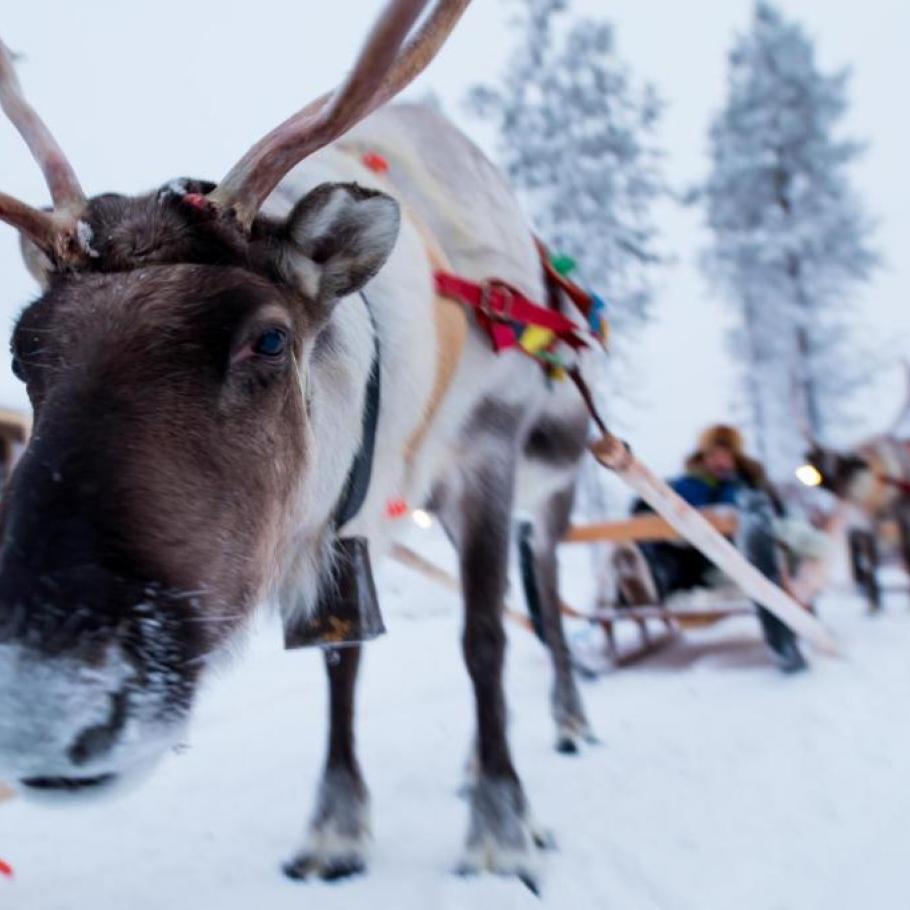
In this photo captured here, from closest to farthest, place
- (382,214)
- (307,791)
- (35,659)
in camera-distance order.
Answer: (35,659) → (382,214) → (307,791)

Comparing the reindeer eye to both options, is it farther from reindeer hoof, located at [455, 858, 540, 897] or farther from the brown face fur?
reindeer hoof, located at [455, 858, 540, 897]

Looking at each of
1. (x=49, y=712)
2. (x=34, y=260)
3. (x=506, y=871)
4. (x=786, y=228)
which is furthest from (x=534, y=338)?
(x=786, y=228)

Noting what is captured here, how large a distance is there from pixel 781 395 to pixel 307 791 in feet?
58.2

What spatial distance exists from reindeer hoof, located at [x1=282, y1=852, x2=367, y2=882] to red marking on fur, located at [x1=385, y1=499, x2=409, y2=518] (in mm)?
1081

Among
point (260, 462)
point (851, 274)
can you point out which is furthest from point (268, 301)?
point (851, 274)

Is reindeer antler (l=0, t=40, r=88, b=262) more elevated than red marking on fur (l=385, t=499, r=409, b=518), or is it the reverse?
reindeer antler (l=0, t=40, r=88, b=262)

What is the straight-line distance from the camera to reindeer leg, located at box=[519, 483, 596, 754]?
13.8 feet

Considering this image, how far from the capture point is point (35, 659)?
1.28 meters

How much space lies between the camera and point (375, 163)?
10.3 feet

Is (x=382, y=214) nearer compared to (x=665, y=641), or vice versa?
(x=382, y=214)

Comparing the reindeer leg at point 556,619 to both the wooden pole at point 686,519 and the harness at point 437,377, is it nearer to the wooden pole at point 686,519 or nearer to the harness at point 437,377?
the wooden pole at point 686,519

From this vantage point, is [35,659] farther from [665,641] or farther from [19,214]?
[665,641]

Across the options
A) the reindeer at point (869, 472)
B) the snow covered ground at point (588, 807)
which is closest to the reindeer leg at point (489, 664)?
the snow covered ground at point (588, 807)

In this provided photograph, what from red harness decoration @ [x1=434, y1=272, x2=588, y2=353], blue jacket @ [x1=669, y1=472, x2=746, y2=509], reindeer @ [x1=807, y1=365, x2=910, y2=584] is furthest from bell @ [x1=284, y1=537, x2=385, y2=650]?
reindeer @ [x1=807, y1=365, x2=910, y2=584]
